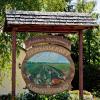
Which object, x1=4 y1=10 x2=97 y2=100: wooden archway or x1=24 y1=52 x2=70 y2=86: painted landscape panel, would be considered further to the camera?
x1=24 y1=52 x2=70 y2=86: painted landscape panel

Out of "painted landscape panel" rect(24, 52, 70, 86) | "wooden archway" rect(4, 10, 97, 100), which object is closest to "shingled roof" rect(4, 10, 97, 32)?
"wooden archway" rect(4, 10, 97, 100)

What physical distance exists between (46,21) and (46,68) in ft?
4.76

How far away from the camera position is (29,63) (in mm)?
13102

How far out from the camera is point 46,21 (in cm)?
1298

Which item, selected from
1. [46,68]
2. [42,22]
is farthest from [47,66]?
[42,22]

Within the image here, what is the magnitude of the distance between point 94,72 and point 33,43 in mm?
19676

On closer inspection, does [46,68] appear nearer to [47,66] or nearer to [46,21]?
[47,66]

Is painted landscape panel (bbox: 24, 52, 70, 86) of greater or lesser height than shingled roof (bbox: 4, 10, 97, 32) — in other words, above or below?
below

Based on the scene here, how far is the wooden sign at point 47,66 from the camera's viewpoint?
13.1 meters

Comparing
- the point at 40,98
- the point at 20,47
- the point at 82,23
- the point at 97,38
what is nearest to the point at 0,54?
the point at 20,47

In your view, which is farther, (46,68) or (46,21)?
(46,68)

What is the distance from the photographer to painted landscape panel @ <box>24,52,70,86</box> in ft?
42.9

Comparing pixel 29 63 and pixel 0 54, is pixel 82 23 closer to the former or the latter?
pixel 29 63

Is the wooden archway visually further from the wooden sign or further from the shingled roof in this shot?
the wooden sign
